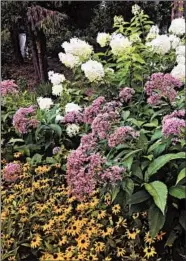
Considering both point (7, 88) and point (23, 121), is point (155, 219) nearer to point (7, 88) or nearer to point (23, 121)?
point (23, 121)

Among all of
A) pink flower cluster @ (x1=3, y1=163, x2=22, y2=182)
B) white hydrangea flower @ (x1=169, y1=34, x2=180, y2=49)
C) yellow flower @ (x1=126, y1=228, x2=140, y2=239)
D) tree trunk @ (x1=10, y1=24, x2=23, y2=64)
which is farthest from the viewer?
tree trunk @ (x1=10, y1=24, x2=23, y2=64)

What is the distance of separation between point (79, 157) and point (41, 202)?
1.77 feet

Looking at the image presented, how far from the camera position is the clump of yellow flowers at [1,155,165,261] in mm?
1720

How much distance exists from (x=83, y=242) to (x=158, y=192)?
362mm

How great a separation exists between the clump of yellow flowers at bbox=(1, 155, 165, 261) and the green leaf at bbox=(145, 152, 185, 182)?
0.24 m

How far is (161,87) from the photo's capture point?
77.4 inches

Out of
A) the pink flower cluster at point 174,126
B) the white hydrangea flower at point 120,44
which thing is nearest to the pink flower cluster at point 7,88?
the white hydrangea flower at point 120,44

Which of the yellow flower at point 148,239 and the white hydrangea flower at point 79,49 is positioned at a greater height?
the white hydrangea flower at point 79,49

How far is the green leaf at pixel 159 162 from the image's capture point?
1640 mm

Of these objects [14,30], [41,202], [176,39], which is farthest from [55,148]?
[14,30]

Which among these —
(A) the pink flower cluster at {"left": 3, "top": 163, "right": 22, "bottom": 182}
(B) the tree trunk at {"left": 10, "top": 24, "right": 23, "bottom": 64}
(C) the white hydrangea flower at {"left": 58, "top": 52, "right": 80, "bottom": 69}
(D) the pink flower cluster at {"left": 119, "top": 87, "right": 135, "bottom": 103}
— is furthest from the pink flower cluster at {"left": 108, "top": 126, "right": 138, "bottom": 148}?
(B) the tree trunk at {"left": 10, "top": 24, "right": 23, "bottom": 64}

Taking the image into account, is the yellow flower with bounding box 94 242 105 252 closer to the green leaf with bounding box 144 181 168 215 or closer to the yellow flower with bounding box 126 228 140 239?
the yellow flower with bounding box 126 228 140 239

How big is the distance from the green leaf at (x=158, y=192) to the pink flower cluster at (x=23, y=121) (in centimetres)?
84

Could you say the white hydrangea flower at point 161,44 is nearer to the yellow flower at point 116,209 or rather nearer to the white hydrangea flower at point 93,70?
the white hydrangea flower at point 93,70
